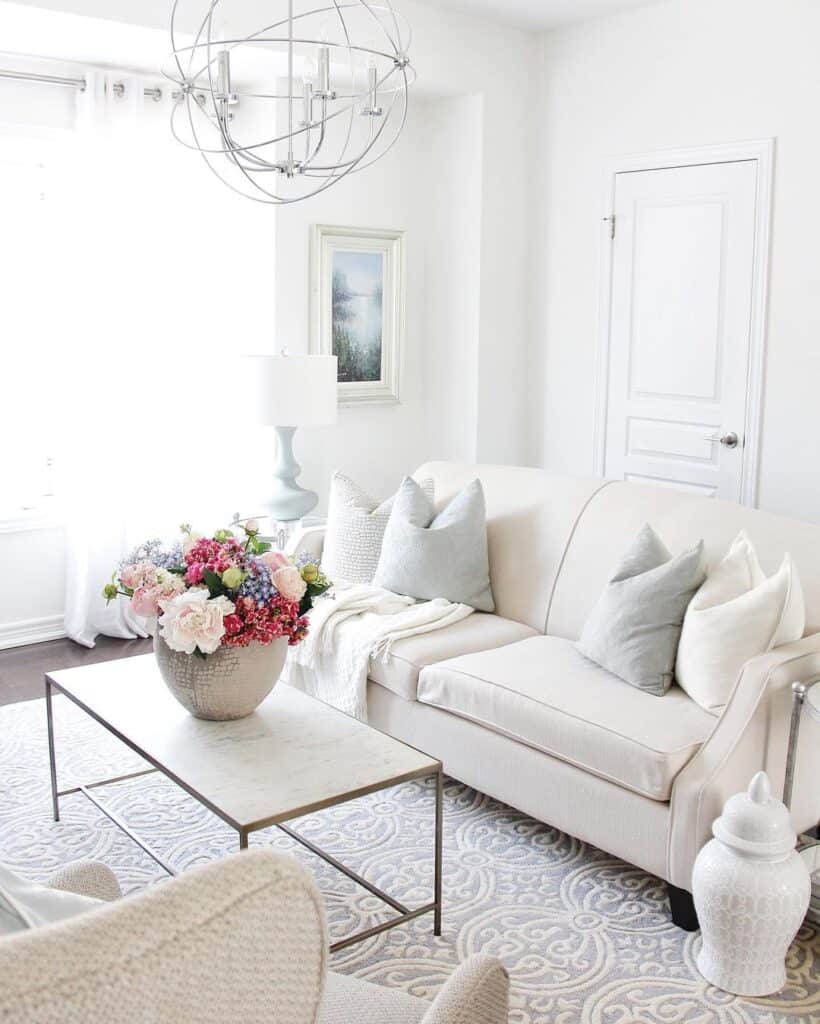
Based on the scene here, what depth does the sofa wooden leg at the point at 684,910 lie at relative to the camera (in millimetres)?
2619

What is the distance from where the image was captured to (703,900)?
2.40 meters

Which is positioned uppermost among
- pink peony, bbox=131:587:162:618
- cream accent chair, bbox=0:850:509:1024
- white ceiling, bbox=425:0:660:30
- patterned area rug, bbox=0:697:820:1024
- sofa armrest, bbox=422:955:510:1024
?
white ceiling, bbox=425:0:660:30

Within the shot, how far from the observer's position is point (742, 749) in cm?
257

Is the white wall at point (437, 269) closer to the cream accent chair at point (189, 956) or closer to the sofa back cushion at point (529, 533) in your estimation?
the sofa back cushion at point (529, 533)

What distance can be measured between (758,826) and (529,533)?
154 centimetres

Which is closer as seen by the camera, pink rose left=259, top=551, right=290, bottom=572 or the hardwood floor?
pink rose left=259, top=551, right=290, bottom=572

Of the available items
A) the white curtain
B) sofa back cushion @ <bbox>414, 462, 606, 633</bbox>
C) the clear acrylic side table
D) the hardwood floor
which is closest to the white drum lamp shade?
the white curtain

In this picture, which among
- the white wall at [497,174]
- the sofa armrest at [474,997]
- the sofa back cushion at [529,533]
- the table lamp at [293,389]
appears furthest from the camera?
the white wall at [497,174]

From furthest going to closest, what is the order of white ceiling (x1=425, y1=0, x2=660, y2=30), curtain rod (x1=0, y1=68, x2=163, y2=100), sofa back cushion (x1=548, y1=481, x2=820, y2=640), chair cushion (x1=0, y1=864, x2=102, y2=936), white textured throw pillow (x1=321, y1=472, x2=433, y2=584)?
white ceiling (x1=425, y1=0, x2=660, y2=30)
curtain rod (x1=0, y1=68, x2=163, y2=100)
white textured throw pillow (x1=321, y1=472, x2=433, y2=584)
sofa back cushion (x1=548, y1=481, x2=820, y2=640)
chair cushion (x1=0, y1=864, x2=102, y2=936)

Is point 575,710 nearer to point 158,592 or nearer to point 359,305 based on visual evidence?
point 158,592

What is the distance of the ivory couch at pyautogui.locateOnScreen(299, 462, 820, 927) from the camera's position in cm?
260

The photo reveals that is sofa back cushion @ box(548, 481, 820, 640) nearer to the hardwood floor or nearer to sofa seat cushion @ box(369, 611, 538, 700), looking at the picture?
sofa seat cushion @ box(369, 611, 538, 700)

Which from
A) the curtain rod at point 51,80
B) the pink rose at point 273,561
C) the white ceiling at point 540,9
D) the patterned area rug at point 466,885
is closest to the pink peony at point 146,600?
the pink rose at point 273,561

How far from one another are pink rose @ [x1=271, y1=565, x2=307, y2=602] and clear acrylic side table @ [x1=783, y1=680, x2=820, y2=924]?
3.86 feet
